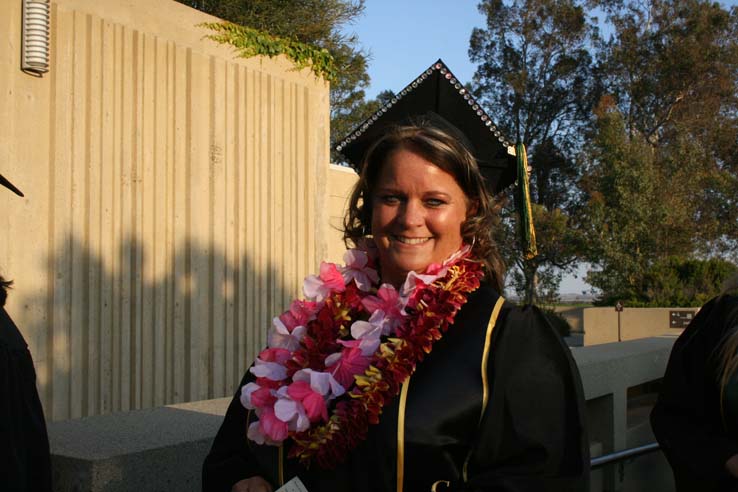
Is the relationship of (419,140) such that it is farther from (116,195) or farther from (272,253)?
(272,253)

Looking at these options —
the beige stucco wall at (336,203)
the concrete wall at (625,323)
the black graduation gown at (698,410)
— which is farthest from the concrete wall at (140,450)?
the concrete wall at (625,323)

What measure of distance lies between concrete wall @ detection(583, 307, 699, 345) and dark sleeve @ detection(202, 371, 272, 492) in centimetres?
1835

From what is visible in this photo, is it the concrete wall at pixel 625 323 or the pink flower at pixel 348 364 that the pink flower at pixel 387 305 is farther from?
the concrete wall at pixel 625 323

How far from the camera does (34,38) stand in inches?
248

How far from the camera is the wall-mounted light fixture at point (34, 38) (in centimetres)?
627

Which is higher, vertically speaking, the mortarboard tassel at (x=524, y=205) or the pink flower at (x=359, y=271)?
the mortarboard tassel at (x=524, y=205)

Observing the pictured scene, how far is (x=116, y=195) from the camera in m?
7.15

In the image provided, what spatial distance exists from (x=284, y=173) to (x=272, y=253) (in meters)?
0.94

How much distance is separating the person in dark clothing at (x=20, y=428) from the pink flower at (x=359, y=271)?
3.69ft

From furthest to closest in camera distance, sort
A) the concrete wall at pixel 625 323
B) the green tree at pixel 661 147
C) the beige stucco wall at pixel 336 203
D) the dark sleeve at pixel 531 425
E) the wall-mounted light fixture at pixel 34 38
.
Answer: the green tree at pixel 661 147, the concrete wall at pixel 625 323, the beige stucco wall at pixel 336 203, the wall-mounted light fixture at pixel 34 38, the dark sleeve at pixel 531 425

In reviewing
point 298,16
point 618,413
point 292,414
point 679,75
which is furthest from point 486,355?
point 679,75

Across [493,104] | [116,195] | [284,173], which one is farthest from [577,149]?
[116,195]

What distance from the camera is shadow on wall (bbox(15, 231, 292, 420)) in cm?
661

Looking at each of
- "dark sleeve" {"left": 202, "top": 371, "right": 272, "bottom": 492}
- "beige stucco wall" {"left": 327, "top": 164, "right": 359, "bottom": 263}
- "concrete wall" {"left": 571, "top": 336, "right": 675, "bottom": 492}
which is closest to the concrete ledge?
"dark sleeve" {"left": 202, "top": 371, "right": 272, "bottom": 492}
